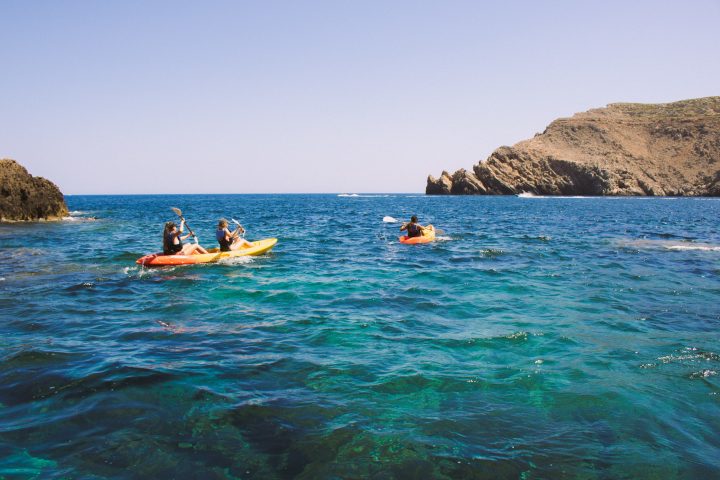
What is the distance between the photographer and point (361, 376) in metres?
6.29

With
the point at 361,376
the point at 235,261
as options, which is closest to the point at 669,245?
the point at 235,261

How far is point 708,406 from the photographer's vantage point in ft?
17.9

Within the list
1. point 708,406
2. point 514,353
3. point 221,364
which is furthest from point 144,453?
point 708,406

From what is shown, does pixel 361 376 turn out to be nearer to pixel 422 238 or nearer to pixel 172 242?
pixel 172 242

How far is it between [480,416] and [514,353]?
7.67 ft

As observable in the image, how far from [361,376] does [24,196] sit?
37498 mm

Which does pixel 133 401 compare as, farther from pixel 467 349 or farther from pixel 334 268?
pixel 334 268

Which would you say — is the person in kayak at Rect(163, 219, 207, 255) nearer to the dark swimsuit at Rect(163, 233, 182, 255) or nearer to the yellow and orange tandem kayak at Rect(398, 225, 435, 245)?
the dark swimsuit at Rect(163, 233, 182, 255)

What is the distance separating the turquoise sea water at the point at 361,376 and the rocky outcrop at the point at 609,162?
106303 millimetres

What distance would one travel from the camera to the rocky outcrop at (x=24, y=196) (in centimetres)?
3216

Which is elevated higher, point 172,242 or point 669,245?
point 172,242

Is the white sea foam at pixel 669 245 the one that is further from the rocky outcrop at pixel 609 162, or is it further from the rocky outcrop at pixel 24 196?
the rocky outcrop at pixel 609 162

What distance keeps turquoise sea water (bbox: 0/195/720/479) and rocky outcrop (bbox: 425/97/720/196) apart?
10630 cm

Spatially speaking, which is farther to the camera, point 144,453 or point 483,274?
point 483,274
